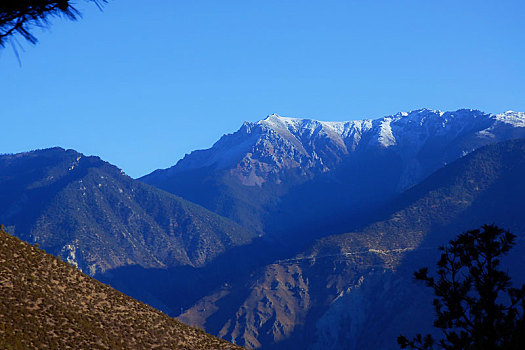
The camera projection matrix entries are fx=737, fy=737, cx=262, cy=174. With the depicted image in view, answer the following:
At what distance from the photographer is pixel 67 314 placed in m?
51.0

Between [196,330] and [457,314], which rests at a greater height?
[196,330]

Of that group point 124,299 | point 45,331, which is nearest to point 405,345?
point 45,331

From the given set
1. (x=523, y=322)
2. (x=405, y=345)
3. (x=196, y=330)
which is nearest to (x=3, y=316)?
(x=196, y=330)

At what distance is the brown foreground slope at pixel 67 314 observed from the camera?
154 feet

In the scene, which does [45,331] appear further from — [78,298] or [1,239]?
[1,239]

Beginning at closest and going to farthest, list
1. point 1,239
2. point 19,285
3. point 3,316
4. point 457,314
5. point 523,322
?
point 523,322 < point 457,314 < point 3,316 < point 19,285 < point 1,239

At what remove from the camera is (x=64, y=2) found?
639 inches

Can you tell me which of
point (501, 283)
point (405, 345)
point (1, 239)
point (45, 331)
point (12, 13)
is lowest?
point (405, 345)

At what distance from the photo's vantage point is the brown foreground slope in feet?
154

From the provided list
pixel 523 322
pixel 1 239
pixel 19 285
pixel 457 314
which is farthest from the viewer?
pixel 1 239

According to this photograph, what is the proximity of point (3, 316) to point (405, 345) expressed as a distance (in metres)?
33.5

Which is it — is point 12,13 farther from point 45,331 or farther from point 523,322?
point 45,331

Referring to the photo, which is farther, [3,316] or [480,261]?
[3,316]

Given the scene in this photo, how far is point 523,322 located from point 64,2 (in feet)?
43.1
